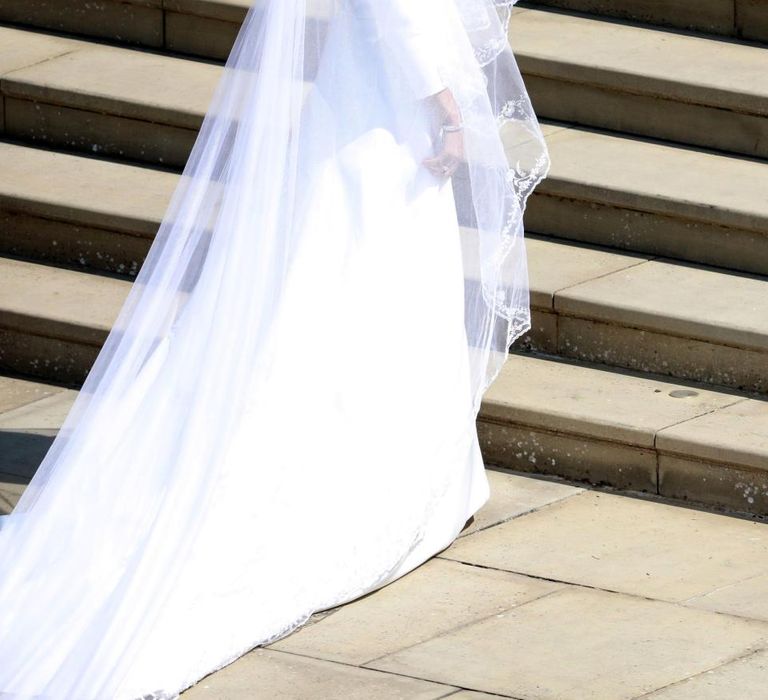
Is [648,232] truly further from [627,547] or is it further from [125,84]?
[125,84]

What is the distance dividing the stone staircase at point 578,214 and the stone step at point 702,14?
1cm

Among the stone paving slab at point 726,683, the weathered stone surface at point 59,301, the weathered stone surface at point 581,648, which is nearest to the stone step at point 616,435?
the weathered stone surface at point 59,301

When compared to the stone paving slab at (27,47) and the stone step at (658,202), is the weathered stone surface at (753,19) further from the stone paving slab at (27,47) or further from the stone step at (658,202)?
the stone paving slab at (27,47)

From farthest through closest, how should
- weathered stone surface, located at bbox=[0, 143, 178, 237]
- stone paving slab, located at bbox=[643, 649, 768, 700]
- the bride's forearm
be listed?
weathered stone surface, located at bbox=[0, 143, 178, 237]
the bride's forearm
stone paving slab, located at bbox=[643, 649, 768, 700]

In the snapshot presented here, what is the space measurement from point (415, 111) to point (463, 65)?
20 centimetres

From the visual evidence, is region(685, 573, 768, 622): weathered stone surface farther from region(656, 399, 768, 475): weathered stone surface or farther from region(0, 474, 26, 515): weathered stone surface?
region(0, 474, 26, 515): weathered stone surface

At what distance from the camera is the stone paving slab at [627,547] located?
578 centimetres

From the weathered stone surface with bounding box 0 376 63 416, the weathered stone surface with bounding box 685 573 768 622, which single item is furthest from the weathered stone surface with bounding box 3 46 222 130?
the weathered stone surface with bounding box 685 573 768 622

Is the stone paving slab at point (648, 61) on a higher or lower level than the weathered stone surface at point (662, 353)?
higher

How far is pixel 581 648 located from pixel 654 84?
10.1 ft

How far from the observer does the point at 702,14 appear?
27.0ft

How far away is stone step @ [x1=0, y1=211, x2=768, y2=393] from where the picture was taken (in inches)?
263

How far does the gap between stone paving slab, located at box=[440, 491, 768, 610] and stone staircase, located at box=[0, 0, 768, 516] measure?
0.17 m

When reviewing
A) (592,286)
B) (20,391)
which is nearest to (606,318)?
(592,286)
